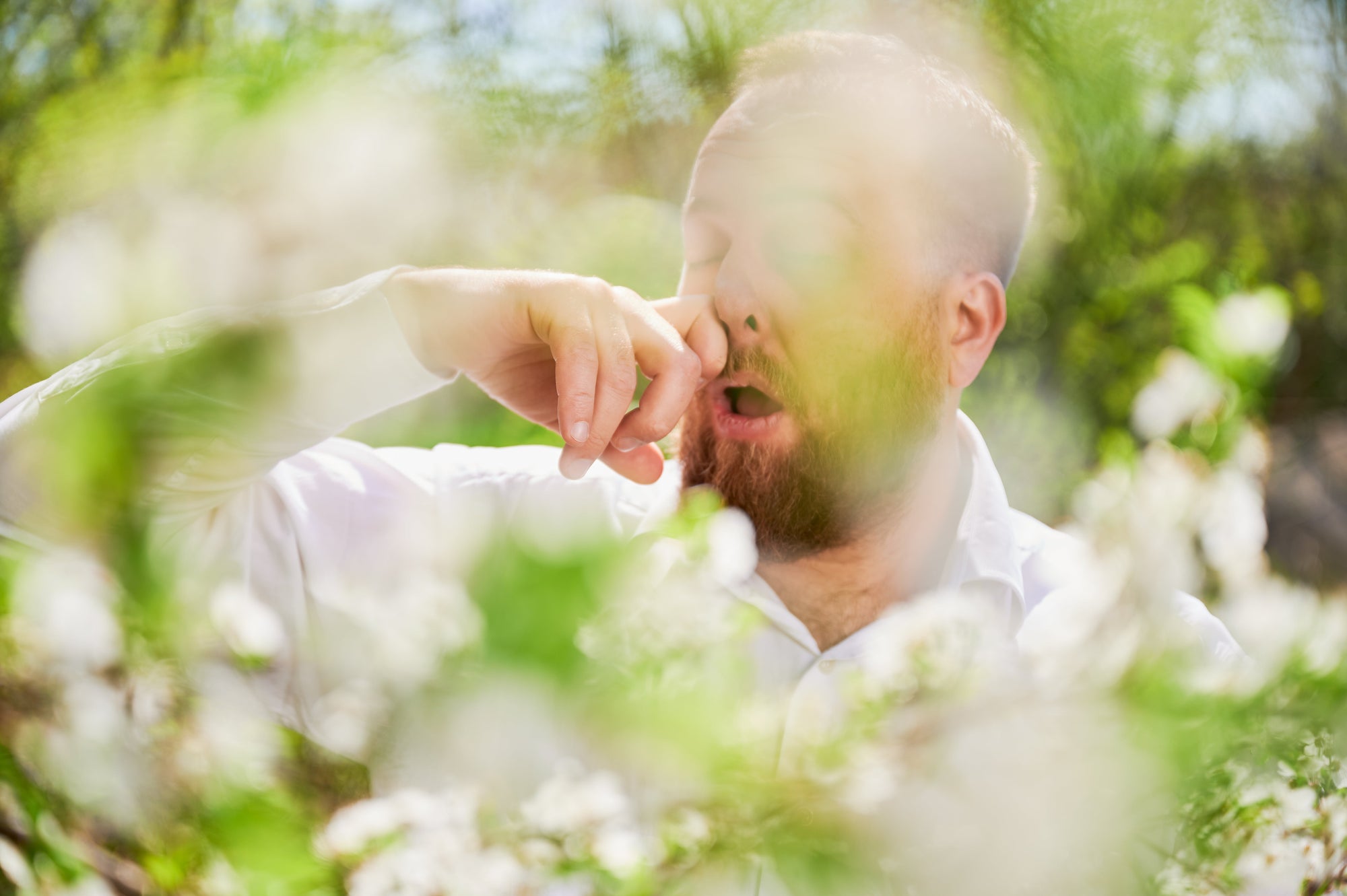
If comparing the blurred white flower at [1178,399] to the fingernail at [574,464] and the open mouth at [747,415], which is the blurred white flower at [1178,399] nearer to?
the fingernail at [574,464]

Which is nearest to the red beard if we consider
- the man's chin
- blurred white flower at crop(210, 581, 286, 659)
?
the man's chin

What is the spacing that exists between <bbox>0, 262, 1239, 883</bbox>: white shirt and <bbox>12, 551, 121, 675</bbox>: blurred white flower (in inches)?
0.5

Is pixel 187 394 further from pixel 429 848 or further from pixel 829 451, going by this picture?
pixel 829 451

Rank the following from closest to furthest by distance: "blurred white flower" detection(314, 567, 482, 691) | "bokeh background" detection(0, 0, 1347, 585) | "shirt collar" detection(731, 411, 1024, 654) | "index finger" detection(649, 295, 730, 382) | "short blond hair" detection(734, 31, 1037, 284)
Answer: "blurred white flower" detection(314, 567, 482, 691)
"bokeh background" detection(0, 0, 1347, 585)
"index finger" detection(649, 295, 730, 382)
"short blond hair" detection(734, 31, 1037, 284)
"shirt collar" detection(731, 411, 1024, 654)

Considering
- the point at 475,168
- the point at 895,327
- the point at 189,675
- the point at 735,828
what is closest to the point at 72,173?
the point at 475,168

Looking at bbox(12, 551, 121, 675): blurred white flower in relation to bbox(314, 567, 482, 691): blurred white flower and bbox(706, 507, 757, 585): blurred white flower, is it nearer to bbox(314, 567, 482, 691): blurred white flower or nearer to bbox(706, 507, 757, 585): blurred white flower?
bbox(314, 567, 482, 691): blurred white flower

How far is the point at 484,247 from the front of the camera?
2.26 feet

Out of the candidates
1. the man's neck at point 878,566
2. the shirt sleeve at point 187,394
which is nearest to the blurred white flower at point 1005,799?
the shirt sleeve at point 187,394

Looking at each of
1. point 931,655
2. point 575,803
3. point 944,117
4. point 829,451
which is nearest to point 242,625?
point 575,803

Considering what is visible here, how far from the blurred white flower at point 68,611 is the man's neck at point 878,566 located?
813 mm

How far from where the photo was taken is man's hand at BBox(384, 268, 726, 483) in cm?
43

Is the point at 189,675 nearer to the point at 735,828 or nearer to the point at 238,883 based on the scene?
the point at 238,883

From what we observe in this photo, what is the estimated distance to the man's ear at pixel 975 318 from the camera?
0.99 metres

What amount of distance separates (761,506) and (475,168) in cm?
39
